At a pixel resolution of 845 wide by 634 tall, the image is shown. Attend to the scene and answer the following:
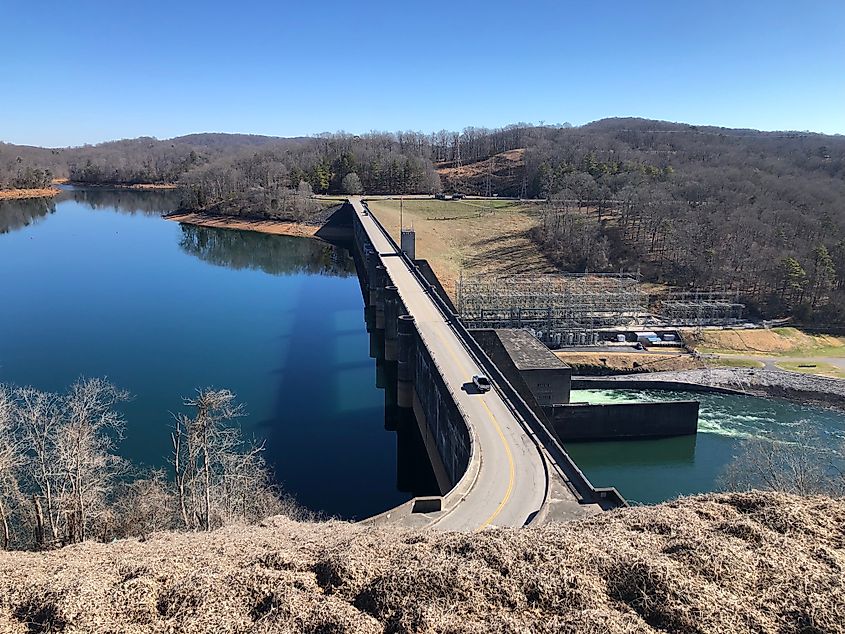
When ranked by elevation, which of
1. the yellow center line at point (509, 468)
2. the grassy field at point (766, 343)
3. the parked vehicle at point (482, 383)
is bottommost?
the grassy field at point (766, 343)

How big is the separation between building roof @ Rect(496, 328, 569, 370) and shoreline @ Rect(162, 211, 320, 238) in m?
66.9

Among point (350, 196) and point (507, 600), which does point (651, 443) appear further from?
point (350, 196)

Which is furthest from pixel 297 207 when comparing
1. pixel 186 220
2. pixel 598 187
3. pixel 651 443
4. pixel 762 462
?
pixel 762 462

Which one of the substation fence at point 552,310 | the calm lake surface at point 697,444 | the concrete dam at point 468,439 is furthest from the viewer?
the substation fence at point 552,310

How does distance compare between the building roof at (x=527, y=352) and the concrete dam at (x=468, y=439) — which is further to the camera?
the building roof at (x=527, y=352)

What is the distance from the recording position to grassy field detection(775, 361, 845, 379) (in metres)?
42.5

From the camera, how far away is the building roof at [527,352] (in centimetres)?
3516

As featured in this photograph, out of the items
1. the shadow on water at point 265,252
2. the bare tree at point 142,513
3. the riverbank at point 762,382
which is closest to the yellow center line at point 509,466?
the bare tree at point 142,513

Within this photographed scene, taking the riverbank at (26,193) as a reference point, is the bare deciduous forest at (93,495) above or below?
below

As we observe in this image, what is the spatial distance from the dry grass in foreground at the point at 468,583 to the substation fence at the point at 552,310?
33.4m

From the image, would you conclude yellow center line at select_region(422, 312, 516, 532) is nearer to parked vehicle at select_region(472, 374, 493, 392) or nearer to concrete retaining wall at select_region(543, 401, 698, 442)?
parked vehicle at select_region(472, 374, 493, 392)

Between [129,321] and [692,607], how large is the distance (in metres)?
52.4

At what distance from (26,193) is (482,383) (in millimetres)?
159300

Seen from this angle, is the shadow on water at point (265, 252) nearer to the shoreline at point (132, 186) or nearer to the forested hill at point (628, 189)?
the forested hill at point (628, 189)
